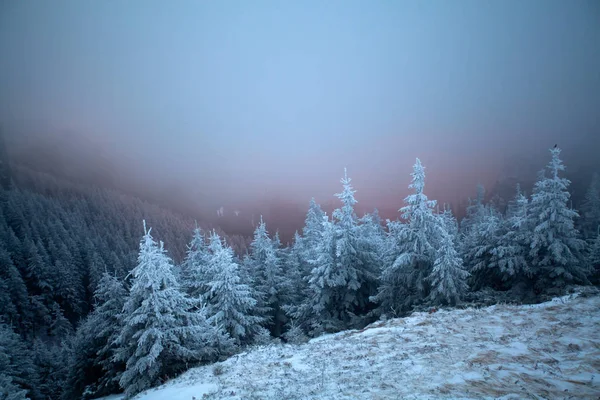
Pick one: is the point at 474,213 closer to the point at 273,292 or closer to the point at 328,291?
the point at 273,292

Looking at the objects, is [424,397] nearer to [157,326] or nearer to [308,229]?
[157,326]

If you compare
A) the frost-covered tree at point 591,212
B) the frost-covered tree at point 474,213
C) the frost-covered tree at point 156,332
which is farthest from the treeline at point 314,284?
the frost-covered tree at point 591,212

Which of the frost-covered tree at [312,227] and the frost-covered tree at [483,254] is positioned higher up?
the frost-covered tree at [312,227]

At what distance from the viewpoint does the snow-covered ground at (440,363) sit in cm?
676

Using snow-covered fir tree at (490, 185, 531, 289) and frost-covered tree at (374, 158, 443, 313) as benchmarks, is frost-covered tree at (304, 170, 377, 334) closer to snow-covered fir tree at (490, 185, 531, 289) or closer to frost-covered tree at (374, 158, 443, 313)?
frost-covered tree at (374, 158, 443, 313)

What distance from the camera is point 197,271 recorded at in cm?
3027

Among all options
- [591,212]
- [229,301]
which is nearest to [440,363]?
[229,301]

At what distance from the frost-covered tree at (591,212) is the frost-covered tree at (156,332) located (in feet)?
216

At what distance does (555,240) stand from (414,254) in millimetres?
10486

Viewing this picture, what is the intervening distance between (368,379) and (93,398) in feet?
69.4

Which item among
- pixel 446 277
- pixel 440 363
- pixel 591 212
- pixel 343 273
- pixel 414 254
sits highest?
pixel 591 212

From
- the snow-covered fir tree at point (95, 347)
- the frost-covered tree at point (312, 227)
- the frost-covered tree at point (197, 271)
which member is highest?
the frost-covered tree at point (312, 227)

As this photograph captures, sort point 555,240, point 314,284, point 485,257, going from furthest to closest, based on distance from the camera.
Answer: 1. point 485,257
2. point 314,284
3. point 555,240

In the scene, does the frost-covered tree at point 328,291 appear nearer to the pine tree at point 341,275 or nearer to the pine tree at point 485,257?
the pine tree at point 341,275
